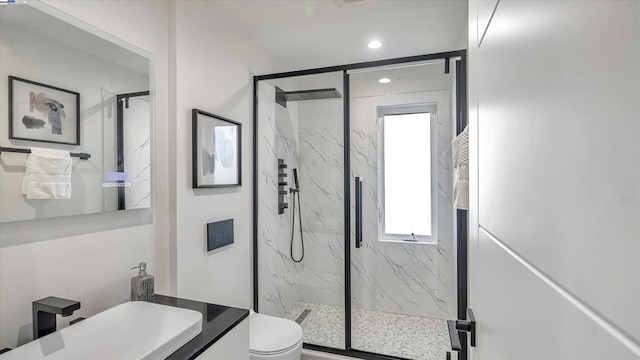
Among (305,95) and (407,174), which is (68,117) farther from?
(407,174)

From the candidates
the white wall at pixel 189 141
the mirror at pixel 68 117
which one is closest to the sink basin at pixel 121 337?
the mirror at pixel 68 117

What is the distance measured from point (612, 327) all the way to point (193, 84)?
2007 millimetres

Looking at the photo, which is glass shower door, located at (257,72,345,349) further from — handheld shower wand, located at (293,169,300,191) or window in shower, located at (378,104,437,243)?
window in shower, located at (378,104,437,243)

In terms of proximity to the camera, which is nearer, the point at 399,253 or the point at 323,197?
the point at 323,197

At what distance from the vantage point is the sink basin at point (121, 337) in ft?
3.02

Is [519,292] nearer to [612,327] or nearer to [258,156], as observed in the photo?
[612,327]

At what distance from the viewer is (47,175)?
114cm

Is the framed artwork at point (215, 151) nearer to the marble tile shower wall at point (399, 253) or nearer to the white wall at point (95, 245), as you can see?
the white wall at point (95, 245)

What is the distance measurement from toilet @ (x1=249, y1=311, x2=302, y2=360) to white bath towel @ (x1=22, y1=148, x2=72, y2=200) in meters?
1.19

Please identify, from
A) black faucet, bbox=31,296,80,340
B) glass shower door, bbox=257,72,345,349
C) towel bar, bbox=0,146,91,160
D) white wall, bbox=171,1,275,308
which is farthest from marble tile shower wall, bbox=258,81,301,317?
black faucet, bbox=31,296,80,340

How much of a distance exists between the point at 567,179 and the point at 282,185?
2.49m

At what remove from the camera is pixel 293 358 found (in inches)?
69.2

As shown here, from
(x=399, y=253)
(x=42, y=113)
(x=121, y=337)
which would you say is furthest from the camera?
(x=399, y=253)

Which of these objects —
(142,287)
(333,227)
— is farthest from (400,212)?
(142,287)
